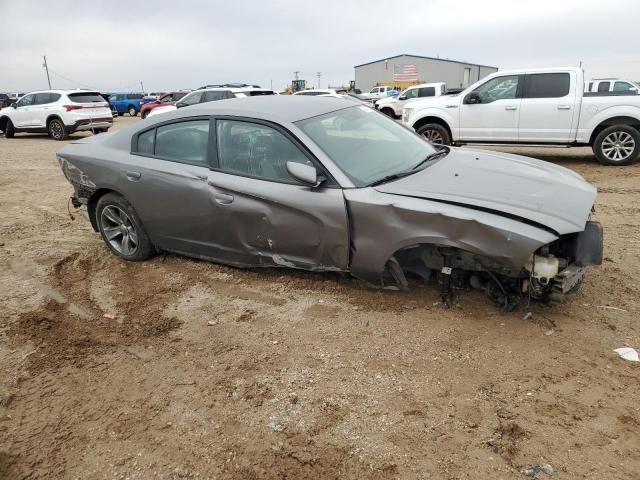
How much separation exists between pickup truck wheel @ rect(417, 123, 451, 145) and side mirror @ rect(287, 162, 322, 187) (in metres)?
7.38

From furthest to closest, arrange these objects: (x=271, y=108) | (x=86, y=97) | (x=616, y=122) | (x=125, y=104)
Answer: (x=125, y=104) → (x=86, y=97) → (x=616, y=122) → (x=271, y=108)

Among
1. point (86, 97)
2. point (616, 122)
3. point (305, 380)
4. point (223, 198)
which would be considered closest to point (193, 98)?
point (86, 97)

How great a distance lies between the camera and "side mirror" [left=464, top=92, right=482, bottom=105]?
32.3 ft

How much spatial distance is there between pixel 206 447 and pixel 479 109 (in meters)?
9.15

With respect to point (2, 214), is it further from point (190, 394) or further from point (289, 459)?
point (289, 459)

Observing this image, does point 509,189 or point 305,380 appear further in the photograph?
point 509,189

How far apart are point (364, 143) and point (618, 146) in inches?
291

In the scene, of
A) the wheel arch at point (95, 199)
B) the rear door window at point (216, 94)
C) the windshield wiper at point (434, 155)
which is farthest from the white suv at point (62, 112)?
the windshield wiper at point (434, 155)

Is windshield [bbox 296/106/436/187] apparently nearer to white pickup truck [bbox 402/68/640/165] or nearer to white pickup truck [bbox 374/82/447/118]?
white pickup truck [bbox 402/68/640/165]

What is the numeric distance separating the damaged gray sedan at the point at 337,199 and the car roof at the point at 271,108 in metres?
0.02

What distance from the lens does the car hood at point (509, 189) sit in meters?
3.06

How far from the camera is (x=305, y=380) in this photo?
2904 mm

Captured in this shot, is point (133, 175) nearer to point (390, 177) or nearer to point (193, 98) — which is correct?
point (390, 177)

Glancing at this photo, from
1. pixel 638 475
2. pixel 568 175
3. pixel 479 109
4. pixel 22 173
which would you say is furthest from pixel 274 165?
pixel 22 173
